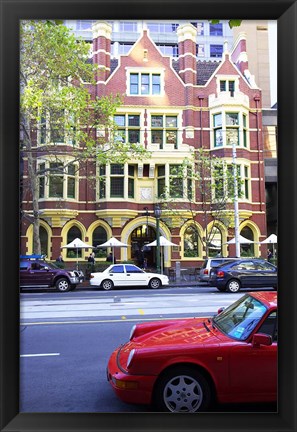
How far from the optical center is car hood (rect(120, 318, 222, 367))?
289cm

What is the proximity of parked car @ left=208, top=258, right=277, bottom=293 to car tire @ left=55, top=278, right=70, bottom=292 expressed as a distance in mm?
3338

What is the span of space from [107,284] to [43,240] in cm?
331

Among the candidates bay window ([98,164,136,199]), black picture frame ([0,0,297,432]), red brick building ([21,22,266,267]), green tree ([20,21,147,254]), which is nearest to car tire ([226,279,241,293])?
red brick building ([21,22,266,267])

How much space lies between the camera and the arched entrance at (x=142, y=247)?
6.46m

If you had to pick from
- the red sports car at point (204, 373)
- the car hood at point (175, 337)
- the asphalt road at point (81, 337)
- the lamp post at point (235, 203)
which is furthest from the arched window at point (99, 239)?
the red sports car at point (204, 373)

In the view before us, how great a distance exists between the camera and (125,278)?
26.9 feet

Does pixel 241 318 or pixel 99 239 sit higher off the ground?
pixel 99 239

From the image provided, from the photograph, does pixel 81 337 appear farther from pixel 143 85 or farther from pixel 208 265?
pixel 143 85
